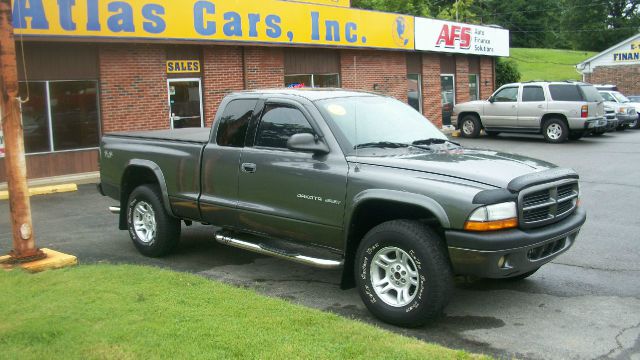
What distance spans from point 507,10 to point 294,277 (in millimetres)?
79203

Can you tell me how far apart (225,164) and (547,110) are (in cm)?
1648

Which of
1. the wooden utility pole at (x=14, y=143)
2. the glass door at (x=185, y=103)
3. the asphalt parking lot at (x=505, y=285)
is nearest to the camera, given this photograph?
the asphalt parking lot at (x=505, y=285)

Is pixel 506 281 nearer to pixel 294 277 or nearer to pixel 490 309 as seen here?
pixel 490 309

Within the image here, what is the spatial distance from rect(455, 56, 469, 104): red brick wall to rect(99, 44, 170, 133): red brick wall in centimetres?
1445

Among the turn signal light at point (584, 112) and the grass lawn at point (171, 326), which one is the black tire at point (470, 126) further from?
the grass lawn at point (171, 326)

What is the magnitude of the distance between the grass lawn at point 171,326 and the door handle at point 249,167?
112 centimetres

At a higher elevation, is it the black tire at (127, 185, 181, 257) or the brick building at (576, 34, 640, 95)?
the brick building at (576, 34, 640, 95)

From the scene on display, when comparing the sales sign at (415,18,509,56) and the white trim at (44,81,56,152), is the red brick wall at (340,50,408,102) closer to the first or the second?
the sales sign at (415,18,509,56)

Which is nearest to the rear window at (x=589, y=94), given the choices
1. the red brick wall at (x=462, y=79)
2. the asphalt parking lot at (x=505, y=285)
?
the red brick wall at (x=462, y=79)

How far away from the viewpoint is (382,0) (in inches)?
1991

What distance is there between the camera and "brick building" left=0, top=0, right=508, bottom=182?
13.8m

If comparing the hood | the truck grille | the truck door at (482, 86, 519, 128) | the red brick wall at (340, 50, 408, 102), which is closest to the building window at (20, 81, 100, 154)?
the red brick wall at (340, 50, 408, 102)

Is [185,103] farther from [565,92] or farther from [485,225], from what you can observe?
[485,225]

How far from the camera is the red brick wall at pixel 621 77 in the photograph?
40094 millimetres
